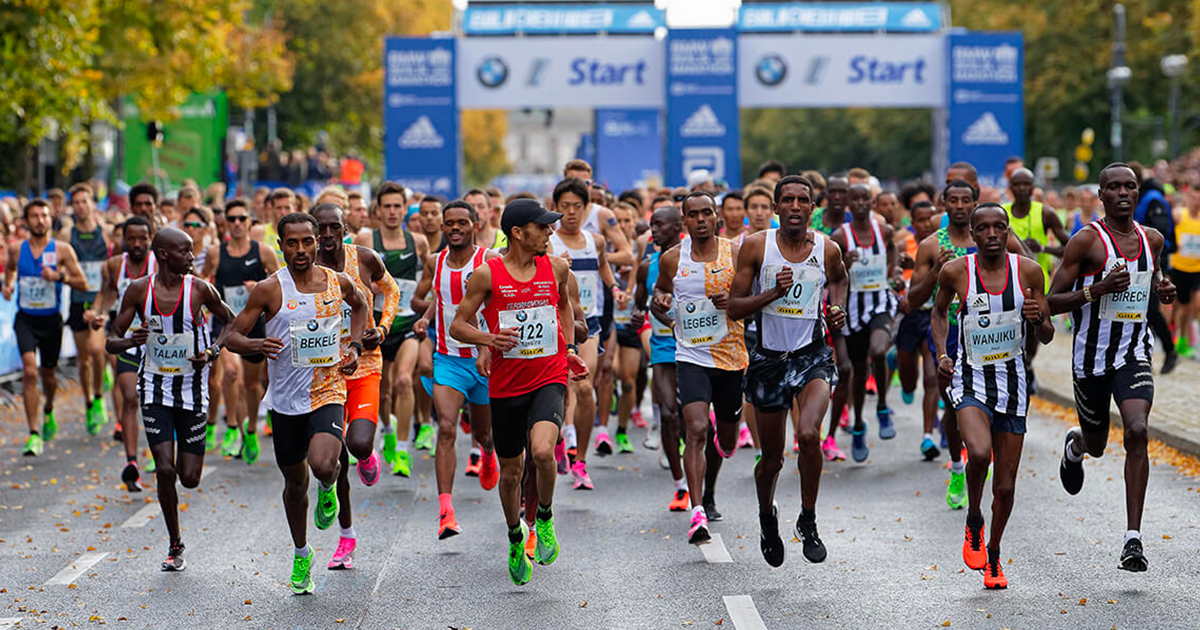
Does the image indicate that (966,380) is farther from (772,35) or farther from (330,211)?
(772,35)

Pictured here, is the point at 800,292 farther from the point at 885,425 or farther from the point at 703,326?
the point at 885,425

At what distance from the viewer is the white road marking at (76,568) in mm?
8852

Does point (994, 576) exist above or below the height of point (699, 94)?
below

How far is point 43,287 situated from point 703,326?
7.10m

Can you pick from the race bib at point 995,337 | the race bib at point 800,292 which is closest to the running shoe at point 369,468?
the race bib at point 800,292

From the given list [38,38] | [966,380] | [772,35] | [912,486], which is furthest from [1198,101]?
[966,380]

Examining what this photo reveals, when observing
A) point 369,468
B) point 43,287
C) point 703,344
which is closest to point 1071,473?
point 703,344

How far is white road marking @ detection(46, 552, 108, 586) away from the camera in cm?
885

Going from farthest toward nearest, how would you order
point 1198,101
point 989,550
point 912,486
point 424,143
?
1. point 1198,101
2. point 424,143
3. point 912,486
4. point 989,550

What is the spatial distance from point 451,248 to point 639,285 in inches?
60.8

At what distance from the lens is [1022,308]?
8125mm

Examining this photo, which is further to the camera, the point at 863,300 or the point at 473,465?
the point at 863,300

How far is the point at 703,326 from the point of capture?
378 inches

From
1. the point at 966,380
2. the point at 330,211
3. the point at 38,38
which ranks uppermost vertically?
the point at 38,38
